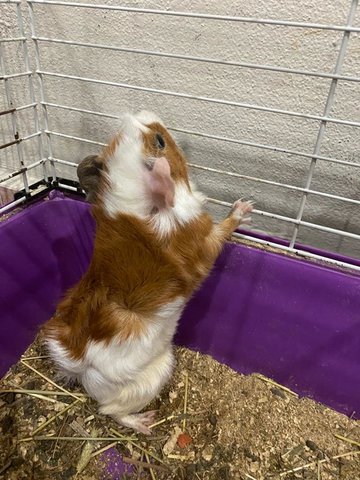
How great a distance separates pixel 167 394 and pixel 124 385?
0.29m

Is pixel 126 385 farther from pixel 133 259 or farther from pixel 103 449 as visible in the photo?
pixel 133 259

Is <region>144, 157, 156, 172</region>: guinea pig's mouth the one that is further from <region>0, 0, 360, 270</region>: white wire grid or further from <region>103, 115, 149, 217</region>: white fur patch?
<region>0, 0, 360, 270</region>: white wire grid

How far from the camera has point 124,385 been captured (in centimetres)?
111

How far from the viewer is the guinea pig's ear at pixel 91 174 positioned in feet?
3.54

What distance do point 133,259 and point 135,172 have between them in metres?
0.22

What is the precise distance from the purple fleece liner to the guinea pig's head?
368mm

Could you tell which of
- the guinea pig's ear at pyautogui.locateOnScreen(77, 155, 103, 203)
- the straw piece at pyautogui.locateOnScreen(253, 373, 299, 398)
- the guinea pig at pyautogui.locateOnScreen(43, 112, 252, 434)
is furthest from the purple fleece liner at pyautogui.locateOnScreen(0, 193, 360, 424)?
the guinea pig's ear at pyautogui.locateOnScreen(77, 155, 103, 203)

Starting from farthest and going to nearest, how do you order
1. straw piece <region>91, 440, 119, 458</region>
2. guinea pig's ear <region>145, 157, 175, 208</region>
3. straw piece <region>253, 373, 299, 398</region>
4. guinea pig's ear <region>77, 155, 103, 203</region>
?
1. straw piece <region>253, 373, 299, 398</region>
2. straw piece <region>91, 440, 119, 458</region>
3. guinea pig's ear <region>77, 155, 103, 203</region>
4. guinea pig's ear <region>145, 157, 175, 208</region>

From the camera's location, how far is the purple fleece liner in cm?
123

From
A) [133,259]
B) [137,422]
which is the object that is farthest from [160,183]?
[137,422]

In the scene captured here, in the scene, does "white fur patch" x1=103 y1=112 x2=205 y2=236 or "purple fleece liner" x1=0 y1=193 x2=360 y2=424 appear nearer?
"white fur patch" x1=103 y1=112 x2=205 y2=236

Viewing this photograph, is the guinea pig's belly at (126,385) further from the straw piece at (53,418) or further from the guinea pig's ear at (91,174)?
the guinea pig's ear at (91,174)

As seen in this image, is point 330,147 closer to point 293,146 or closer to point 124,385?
point 293,146

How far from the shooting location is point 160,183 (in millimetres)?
959
